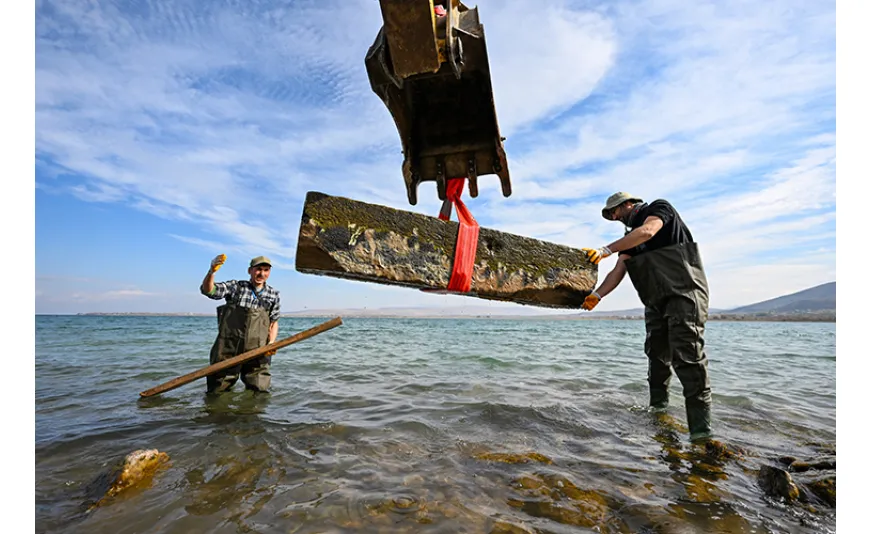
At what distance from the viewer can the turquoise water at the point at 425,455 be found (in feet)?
8.19

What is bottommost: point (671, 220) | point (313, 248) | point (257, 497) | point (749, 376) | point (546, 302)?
point (749, 376)

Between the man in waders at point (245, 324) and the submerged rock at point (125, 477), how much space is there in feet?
7.89

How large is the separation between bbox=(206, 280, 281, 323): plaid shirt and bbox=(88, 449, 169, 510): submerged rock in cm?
256

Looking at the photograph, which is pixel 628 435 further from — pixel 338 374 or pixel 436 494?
pixel 338 374

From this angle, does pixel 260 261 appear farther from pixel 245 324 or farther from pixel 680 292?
pixel 680 292

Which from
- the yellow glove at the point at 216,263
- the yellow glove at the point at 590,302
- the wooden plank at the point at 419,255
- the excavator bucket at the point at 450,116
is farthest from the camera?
the yellow glove at the point at 216,263

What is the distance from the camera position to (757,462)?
3.46m

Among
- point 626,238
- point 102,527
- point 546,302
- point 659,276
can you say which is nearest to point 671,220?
point 659,276

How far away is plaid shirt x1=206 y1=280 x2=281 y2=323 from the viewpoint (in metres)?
5.55

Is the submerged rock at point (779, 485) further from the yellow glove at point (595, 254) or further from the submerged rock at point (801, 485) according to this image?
the yellow glove at point (595, 254)

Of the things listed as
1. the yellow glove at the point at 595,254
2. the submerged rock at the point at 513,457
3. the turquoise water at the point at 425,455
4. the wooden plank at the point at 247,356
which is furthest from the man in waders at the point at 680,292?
the wooden plank at the point at 247,356

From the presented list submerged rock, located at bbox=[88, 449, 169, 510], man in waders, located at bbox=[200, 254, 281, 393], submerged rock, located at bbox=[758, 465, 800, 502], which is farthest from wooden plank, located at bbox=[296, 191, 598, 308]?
man in waders, located at bbox=[200, 254, 281, 393]

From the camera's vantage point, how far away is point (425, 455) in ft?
11.7

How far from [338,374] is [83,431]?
432 cm
